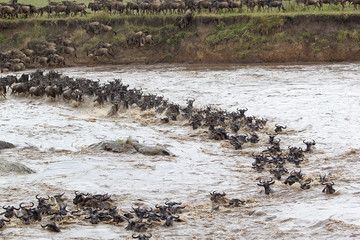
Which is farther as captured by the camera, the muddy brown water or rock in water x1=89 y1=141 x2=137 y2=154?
rock in water x1=89 y1=141 x2=137 y2=154

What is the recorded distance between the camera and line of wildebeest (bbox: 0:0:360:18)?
33719 mm

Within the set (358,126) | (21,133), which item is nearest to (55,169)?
(21,133)

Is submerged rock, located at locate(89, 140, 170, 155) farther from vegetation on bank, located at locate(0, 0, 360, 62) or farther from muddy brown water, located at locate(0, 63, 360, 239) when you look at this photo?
vegetation on bank, located at locate(0, 0, 360, 62)

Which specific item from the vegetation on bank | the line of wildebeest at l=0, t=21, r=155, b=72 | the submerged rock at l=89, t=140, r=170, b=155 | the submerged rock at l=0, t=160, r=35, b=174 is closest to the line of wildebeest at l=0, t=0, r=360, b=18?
the vegetation on bank

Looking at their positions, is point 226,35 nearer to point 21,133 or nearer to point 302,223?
point 21,133

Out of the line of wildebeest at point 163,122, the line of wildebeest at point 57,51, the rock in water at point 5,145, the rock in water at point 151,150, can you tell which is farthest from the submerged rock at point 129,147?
the line of wildebeest at point 57,51

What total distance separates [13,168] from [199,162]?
3604 millimetres

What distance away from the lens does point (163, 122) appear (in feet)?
60.2

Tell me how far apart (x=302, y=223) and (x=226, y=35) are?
2333 cm

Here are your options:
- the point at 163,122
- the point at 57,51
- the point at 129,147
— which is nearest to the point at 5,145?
the point at 129,147

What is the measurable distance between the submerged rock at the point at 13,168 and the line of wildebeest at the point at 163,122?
5.89ft

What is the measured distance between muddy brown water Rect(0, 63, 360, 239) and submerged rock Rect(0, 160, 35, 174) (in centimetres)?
23

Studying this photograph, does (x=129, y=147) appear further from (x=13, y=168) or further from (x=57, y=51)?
(x=57, y=51)

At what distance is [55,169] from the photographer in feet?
43.5
